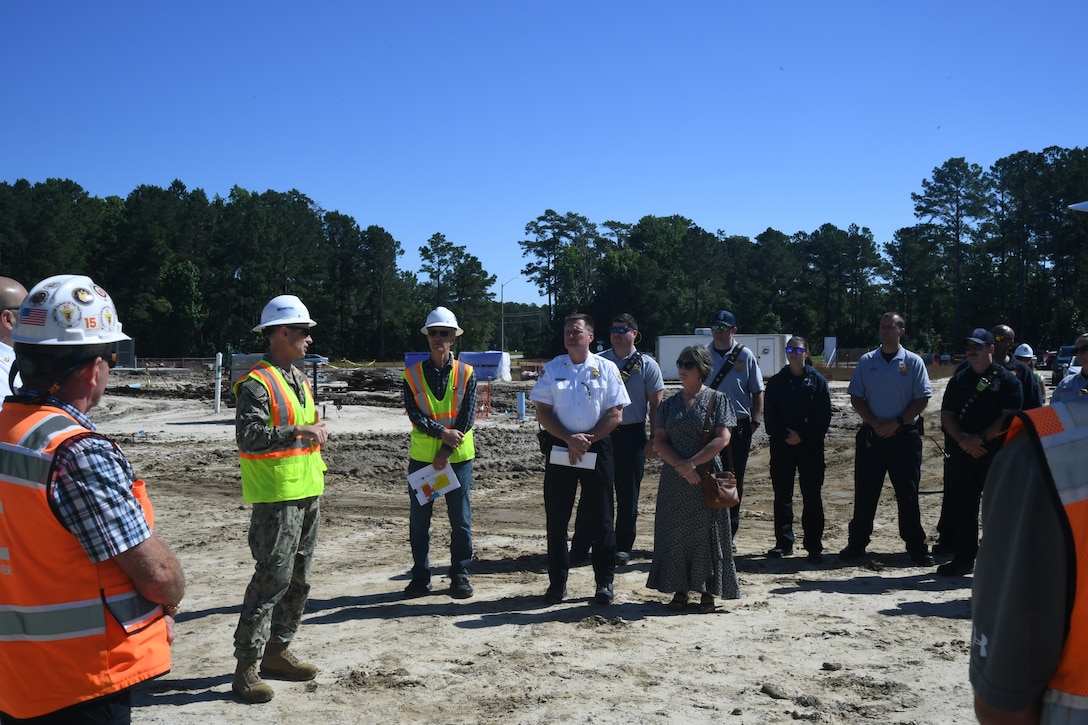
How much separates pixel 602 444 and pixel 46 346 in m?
4.79

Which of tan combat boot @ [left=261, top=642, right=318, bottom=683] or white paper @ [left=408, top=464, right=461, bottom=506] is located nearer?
tan combat boot @ [left=261, top=642, right=318, bottom=683]

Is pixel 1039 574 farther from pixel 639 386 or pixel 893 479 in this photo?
pixel 893 479

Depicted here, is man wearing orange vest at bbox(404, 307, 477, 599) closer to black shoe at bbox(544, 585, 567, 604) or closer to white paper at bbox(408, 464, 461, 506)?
white paper at bbox(408, 464, 461, 506)

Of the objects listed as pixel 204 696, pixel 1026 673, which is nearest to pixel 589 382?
pixel 204 696

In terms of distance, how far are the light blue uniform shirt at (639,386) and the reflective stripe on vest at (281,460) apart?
3829mm

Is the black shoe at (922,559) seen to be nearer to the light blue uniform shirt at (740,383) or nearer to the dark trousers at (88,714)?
the light blue uniform shirt at (740,383)

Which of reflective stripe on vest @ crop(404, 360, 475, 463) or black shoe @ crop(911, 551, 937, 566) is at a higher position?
reflective stripe on vest @ crop(404, 360, 475, 463)

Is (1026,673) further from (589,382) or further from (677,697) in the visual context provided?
(589,382)

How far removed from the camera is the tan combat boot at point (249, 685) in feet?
16.2

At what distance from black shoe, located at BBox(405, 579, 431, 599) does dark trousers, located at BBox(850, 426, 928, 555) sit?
405 cm

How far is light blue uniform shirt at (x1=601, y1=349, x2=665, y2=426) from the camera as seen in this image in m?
8.42

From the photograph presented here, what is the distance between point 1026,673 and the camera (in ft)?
6.23

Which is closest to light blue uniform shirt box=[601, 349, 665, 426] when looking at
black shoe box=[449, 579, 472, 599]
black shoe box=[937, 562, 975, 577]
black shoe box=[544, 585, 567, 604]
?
black shoe box=[544, 585, 567, 604]

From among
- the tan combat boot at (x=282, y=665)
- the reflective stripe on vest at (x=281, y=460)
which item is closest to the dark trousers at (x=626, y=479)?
the tan combat boot at (x=282, y=665)
